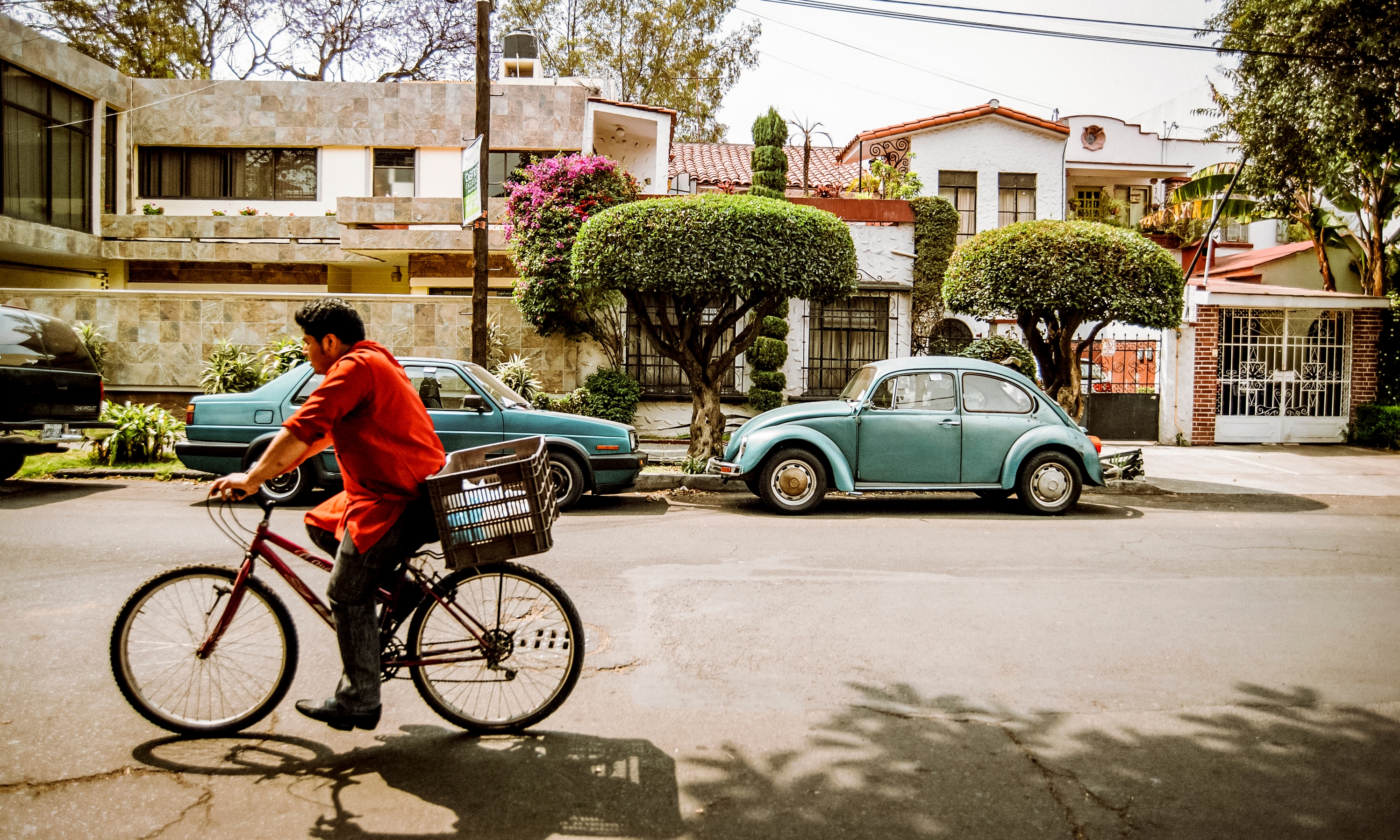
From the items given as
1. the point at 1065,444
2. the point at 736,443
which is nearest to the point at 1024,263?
the point at 1065,444

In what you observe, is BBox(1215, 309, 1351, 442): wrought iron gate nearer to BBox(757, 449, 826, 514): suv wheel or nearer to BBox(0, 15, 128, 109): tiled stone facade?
BBox(757, 449, 826, 514): suv wheel

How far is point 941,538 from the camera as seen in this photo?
28.1 ft

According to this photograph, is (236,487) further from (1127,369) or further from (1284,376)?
(1284,376)

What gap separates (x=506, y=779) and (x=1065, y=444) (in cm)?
824

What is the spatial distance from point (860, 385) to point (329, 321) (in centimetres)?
774

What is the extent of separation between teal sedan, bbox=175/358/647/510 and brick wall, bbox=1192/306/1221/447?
11850mm

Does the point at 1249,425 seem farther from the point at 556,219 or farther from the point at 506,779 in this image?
the point at 506,779

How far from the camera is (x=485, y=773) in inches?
142

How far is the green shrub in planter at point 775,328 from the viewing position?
1689 cm

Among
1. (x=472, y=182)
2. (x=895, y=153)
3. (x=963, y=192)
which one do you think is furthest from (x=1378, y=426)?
(x=472, y=182)

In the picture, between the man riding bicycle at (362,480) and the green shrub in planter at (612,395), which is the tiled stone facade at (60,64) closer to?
the green shrub in planter at (612,395)

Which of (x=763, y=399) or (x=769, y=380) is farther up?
(x=769, y=380)

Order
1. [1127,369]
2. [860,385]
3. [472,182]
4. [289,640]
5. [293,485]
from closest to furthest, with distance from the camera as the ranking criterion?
[289,640], [293,485], [860,385], [472,182], [1127,369]

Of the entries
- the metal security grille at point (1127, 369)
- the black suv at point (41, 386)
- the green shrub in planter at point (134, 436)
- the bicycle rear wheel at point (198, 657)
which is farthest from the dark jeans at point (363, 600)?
the metal security grille at point (1127, 369)
